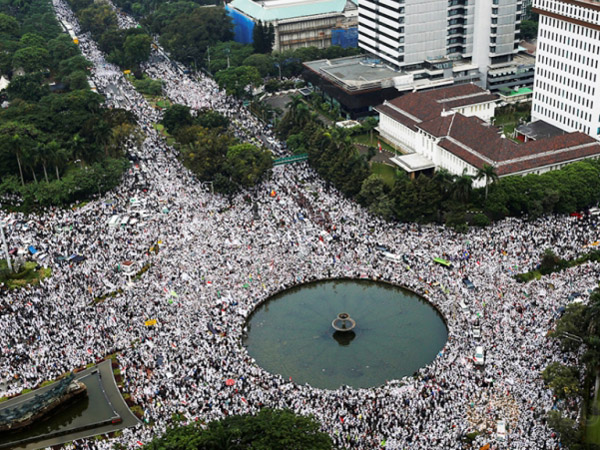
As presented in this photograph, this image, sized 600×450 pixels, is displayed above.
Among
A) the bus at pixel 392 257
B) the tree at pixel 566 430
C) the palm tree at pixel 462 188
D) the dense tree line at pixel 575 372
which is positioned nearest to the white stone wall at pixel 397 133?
the palm tree at pixel 462 188

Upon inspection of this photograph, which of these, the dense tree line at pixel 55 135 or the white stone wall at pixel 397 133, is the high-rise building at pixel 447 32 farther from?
the dense tree line at pixel 55 135

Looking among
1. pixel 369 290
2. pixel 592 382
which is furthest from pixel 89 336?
pixel 592 382

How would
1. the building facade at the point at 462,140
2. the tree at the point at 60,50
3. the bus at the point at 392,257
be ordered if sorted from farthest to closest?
the tree at the point at 60,50
the building facade at the point at 462,140
the bus at the point at 392,257

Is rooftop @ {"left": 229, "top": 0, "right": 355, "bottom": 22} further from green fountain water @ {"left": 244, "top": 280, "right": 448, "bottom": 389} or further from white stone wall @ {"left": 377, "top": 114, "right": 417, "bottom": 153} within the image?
green fountain water @ {"left": 244, "top": 280, "right": 448, "bottom": 389}

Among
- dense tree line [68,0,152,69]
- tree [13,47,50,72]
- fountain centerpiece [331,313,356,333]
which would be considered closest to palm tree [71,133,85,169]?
fountain centerpiece [331,313,356,333]

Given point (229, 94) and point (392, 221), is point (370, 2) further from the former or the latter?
point (392, 221)
